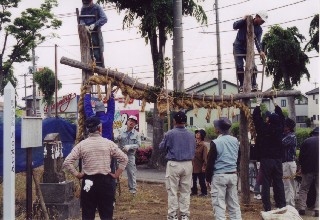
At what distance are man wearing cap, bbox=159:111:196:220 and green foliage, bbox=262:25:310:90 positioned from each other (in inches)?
852

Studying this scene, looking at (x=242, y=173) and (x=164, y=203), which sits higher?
(x=242, y=173)

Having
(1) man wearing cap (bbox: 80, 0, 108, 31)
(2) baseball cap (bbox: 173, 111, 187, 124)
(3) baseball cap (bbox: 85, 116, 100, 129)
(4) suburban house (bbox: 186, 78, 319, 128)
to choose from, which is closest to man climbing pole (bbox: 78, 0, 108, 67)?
(1) man wearing cap (bbox: 80, 0, 108, 31)

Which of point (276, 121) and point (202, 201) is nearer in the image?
point (276, 121)

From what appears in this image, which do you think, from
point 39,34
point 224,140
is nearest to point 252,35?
point 224,140

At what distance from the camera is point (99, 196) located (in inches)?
256

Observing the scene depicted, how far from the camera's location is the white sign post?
18.4 ft

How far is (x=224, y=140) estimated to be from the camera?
774cm

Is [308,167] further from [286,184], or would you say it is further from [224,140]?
[224,140]

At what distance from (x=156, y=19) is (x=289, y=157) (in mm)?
10328

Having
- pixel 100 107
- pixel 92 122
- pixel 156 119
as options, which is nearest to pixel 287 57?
pixel 156 119

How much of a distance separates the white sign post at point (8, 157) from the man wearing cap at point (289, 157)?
586 centimetres

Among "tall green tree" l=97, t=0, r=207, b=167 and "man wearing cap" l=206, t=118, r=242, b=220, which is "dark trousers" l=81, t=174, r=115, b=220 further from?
"tall green tree" l=97, t=0, r=207, b=167

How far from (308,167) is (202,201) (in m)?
2.65

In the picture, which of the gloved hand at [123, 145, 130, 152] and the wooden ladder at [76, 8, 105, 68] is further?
the gloved hand at [123, 145, 130, 152]
